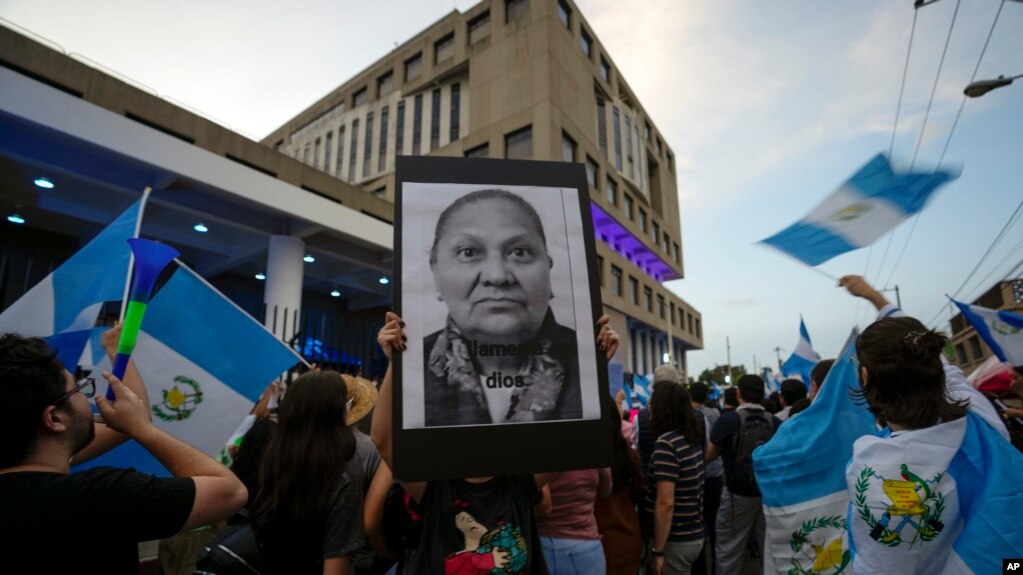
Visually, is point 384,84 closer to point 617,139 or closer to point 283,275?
point 617,139

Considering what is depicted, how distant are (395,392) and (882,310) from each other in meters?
2.53

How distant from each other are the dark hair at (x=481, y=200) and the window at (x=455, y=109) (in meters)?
32.1

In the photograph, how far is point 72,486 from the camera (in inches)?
57.9

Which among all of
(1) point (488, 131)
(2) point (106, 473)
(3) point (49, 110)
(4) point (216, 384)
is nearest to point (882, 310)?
(2) point (106, 473)

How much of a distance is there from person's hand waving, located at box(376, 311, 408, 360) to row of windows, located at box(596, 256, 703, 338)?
22410 millimetres

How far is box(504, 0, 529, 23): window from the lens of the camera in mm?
30353

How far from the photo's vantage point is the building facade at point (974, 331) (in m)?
31.1

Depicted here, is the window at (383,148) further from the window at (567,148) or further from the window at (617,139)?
the window at (617,139)

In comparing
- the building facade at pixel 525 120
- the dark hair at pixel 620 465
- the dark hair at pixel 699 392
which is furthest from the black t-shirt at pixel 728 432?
the building facade at pixel 525 120

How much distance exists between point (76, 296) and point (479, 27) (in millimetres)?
34353

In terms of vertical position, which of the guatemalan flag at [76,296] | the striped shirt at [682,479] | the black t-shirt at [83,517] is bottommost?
the striped shirt at [682,479]

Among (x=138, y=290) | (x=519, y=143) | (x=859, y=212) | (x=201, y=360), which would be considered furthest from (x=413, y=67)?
(x=138, y=290)

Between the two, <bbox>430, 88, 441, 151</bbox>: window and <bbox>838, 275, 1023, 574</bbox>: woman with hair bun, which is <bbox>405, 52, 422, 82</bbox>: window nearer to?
<bbox>430, 88, 441, 151</bbox>: window

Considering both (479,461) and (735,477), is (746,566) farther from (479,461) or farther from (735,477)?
(479,461)
